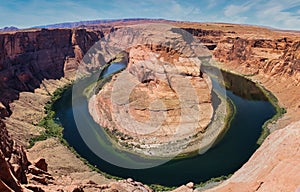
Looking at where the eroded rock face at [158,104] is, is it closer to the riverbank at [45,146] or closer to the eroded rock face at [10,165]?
the riverbank at [45,146]

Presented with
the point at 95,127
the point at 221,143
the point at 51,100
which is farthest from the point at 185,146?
the point at 51,100

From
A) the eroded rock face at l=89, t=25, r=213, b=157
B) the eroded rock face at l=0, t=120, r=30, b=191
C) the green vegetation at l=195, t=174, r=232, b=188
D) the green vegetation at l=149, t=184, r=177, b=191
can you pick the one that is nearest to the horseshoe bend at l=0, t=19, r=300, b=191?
the eroded rock face at l=0, t=120, r=30, b=191

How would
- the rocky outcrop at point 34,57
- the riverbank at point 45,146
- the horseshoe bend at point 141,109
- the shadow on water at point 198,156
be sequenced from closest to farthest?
the horseshoe bend at point 141,109, the riverbank at point 45,146, the shadow on water at point 198,156, the rocky outcrop at point 34,57

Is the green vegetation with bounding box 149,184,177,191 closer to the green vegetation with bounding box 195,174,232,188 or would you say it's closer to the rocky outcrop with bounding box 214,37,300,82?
the green vegetation with bounding box 195,174,232,188

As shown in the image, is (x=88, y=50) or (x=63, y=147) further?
(x=88, y=50)

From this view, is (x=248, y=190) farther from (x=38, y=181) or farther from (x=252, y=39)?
(x=252, y=39)

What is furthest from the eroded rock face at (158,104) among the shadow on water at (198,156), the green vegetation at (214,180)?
the green vegetation at (214,180)
